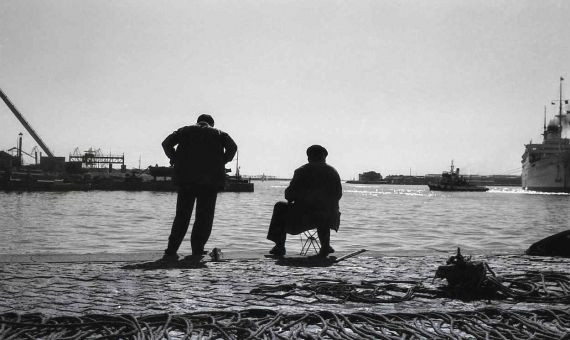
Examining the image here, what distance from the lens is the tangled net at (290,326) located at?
2930 millimetres

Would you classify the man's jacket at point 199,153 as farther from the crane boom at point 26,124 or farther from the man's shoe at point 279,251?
the crane boom at point 26,124

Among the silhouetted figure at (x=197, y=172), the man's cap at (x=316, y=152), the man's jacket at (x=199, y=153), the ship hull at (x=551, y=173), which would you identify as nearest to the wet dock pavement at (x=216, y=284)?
the silhouetted figure at (x=197, y=172)

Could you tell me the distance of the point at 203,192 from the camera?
6.72 m

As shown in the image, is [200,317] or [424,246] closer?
[200,317]

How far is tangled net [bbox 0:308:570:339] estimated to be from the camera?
9.61 feet

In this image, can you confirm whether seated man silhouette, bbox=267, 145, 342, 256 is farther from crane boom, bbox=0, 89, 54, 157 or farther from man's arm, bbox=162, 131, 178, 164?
crane boom, bbox=0, 89, 54, 157

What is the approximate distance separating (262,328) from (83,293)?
1697mm

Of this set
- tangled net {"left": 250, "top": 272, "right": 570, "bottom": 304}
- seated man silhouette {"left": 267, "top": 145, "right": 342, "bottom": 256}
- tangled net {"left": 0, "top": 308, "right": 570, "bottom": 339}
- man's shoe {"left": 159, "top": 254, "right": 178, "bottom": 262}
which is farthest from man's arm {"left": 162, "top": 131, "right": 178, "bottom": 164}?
tangled net {"left": 0, "top": 308, "right": 570, "bottom": 339}

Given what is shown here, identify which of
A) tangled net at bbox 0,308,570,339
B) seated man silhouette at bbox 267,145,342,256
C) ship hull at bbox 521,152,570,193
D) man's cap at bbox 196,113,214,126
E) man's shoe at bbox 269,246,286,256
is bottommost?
man's shoe at bbox 269,246,286,256

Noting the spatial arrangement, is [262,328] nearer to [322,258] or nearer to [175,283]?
[175,283]

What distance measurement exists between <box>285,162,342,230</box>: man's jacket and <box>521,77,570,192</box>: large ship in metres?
83.8

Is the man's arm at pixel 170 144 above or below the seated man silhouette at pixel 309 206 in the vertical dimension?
above

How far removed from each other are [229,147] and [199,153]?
1.32 feet

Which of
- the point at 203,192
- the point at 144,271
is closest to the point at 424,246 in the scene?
the point at 203,192
